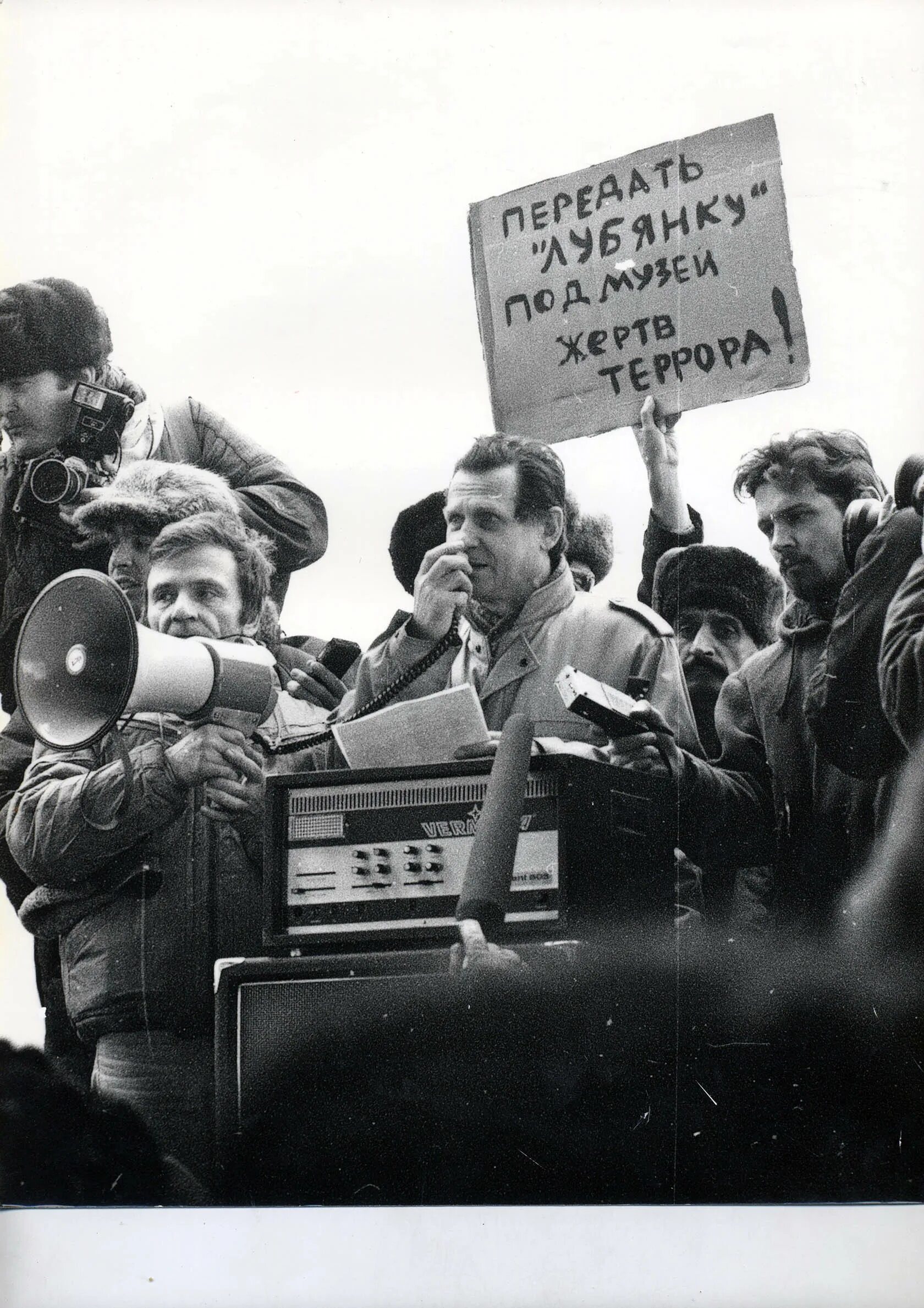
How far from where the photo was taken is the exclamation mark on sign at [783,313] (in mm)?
2885

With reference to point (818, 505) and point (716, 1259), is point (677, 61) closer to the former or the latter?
point (818, 505)

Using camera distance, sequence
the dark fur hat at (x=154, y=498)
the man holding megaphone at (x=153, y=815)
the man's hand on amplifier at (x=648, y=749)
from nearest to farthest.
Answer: the man's hand on amplifier at (x=648, y=749) < the man holding megaphone at (x=153, y=815) < the dark fur hat at (x=154, y=498)

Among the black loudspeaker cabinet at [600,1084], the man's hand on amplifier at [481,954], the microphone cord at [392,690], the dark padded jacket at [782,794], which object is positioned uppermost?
the microphone cord at [392,690]

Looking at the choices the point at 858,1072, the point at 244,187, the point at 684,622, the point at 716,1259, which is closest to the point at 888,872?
the point at 858,1072

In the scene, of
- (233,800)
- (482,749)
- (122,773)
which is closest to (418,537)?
(482,749)

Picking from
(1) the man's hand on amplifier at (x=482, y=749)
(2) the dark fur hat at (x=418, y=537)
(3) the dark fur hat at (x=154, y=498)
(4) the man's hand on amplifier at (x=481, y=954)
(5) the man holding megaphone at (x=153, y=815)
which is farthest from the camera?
(3) the dark fur hat at (x=154, y=498)

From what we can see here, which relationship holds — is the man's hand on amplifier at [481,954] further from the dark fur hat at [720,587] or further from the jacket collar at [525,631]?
the dark fur hat at [720,587]

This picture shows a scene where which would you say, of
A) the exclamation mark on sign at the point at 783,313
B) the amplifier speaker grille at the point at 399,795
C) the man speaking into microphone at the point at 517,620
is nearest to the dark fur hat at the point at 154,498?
the man speaking into microphone at the point at 517,620

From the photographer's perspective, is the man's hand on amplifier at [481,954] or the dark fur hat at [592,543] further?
the dark fur hat at [592,543]

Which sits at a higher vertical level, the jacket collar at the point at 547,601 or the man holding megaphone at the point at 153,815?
the jacket collar at the point at 547,601

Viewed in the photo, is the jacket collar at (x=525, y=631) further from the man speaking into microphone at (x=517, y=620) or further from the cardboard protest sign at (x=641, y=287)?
the cardboard protest sign at (x=641, y=287)

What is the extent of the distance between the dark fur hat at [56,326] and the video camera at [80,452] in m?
0.07

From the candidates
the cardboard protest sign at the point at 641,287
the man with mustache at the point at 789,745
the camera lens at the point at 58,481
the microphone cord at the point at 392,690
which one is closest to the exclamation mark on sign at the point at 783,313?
the cardboard protest sign at the point at 641,287

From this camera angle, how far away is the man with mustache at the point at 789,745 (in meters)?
2.77
